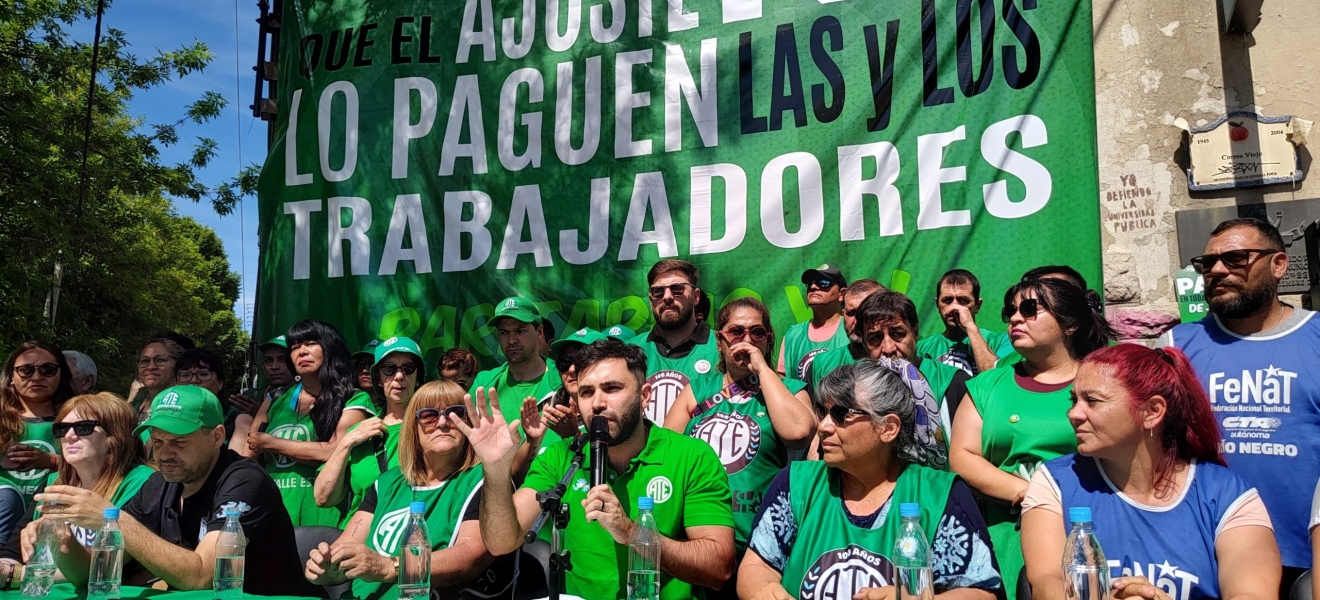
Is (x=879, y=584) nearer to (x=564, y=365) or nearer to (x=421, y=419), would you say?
(x=421, y=419)

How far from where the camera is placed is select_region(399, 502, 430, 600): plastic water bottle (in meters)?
3.05

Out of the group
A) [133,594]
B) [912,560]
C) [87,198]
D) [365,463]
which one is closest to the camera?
[912,560]

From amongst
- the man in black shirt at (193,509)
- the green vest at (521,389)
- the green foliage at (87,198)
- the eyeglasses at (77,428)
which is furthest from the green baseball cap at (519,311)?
the green foliage at (87,198)

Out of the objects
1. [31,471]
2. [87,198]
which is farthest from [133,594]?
[87,198]

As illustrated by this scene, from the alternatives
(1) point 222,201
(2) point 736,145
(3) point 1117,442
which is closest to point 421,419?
(3) point 1117,442

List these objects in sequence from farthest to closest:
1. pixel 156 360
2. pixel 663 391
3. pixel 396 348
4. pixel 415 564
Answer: pixel 156 360 → pixel 396 348 → pixel 663 391 → pixel 415 564

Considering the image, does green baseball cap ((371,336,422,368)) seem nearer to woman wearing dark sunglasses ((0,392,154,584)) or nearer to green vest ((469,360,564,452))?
green vest ((469,360,564,452))

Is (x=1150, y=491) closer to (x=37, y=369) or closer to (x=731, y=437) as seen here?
(x=731, y=437)

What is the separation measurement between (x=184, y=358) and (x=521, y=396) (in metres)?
2.16

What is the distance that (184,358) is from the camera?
585cm

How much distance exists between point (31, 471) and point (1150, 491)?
463 centimetres

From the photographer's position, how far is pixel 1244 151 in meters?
5.30

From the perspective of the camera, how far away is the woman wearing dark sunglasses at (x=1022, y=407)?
333 cm

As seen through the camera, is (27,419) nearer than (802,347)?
Yes
